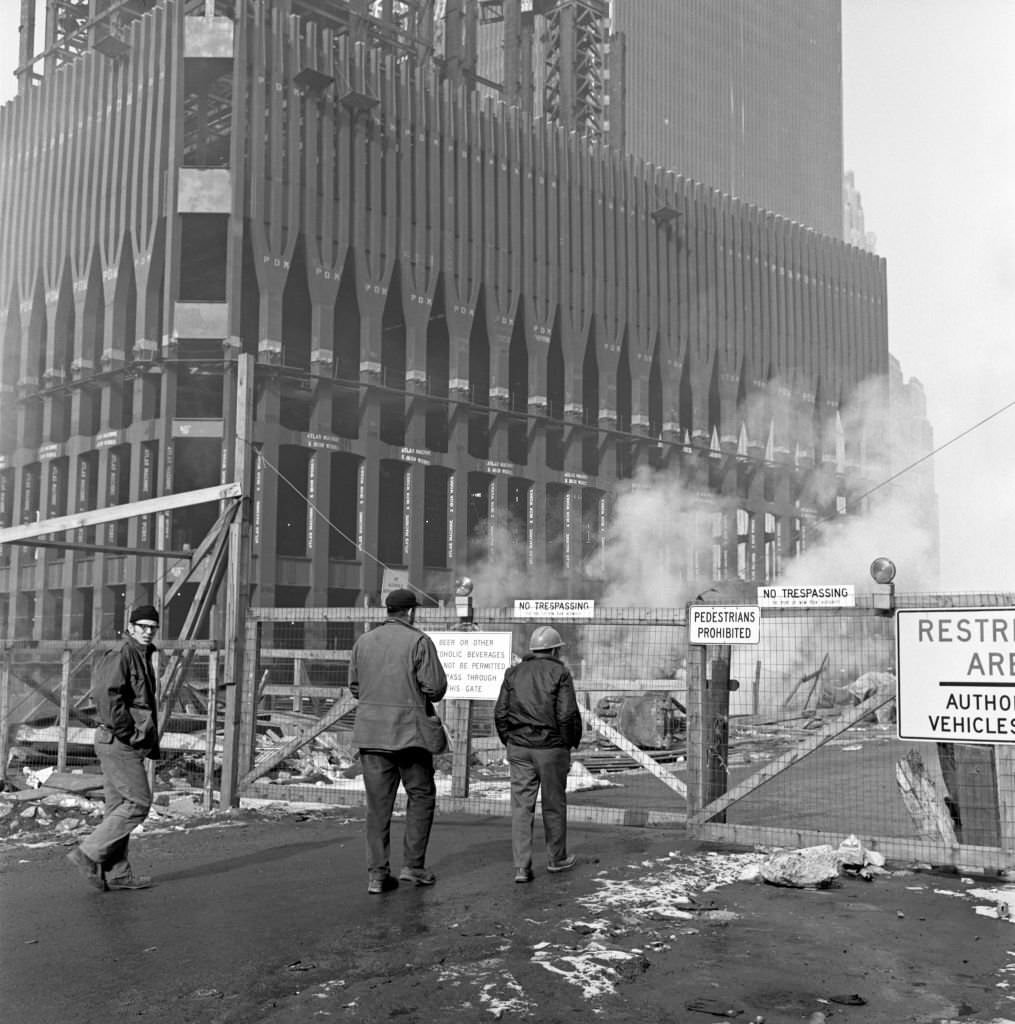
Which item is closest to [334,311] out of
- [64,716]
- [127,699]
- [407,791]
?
[64,716]

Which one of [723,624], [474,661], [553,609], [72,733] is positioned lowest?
[72,733]

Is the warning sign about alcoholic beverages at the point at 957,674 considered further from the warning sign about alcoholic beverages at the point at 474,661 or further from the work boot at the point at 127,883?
the work boot at the point at 127,883

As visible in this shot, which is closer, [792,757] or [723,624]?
[792,757]

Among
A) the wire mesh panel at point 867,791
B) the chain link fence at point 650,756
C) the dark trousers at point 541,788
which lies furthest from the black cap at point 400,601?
the wire mesh panel at point 867,791

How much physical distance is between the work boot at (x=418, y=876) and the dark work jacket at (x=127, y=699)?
1.78 m

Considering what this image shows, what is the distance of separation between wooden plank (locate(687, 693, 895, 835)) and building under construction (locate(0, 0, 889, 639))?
67.0ft

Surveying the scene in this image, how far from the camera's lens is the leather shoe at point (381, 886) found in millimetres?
7000

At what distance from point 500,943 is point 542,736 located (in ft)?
6.57

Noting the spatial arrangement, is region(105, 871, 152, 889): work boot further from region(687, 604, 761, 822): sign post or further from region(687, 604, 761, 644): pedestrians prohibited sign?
region(687, 604, 761, 644): pedestrians prohibited sign

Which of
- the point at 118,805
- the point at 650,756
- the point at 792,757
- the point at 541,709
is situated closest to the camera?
the point at 118,805

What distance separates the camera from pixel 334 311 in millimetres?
35625

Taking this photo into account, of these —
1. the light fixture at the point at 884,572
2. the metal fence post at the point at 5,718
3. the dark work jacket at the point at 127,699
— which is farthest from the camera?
the metal fence post at the point at 5,718

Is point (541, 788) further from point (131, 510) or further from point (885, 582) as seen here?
point (131, 510)

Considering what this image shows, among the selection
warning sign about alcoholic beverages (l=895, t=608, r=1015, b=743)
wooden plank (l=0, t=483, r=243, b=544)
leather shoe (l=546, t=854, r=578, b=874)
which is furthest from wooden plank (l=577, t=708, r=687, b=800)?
wooden plank (l=0, t=483, r=243, b=544)
